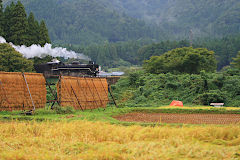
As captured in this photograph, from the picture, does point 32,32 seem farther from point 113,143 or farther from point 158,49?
point 158,49

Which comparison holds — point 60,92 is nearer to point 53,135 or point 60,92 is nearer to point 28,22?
point 53,135

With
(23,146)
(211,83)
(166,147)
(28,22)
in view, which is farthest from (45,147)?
(28,22)

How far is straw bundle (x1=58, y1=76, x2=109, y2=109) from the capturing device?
17922 millimetres

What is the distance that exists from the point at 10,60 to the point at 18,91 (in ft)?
55.1

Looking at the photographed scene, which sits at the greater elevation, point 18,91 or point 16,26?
point 16,26

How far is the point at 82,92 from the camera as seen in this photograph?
19703 millimetres

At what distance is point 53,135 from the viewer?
907 centimetres

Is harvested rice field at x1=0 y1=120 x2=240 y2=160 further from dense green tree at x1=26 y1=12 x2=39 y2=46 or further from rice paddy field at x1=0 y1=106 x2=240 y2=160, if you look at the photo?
dense green tree at x1=26 y1=12 x2=39 y2=46

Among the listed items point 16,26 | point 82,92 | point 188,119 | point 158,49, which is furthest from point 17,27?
point 158,49

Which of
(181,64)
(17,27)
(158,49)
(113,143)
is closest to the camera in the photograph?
(113,143)

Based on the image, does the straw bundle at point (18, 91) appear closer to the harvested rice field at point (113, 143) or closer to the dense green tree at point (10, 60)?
the harvested rice field at point (113, 143)

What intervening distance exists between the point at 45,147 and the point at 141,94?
71.3 ft

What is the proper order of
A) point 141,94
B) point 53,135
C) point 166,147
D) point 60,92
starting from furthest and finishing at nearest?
point 141,94, point 60,92, point 53,135, point 166,147

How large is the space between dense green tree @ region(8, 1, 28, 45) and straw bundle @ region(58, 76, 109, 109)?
21237 mm
